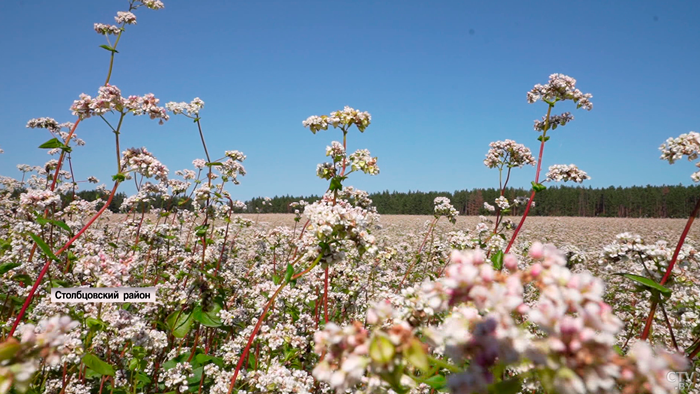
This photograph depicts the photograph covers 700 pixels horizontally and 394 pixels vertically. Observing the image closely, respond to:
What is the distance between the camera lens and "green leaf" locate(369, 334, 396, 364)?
38.5 inches

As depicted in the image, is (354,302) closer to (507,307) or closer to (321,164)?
(321,164)

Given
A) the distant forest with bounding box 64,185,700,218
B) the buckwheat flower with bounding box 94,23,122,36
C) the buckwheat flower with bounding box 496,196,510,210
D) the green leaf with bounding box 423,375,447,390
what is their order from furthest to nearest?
1. the distant forest with bounding box 64,185,700,218
2. the buckwheat flower with bounding box 496,196,510,210
3. the buckwheat flower with bounding box 94,23,122,36
4. the green leaf with bounding box 423,375,447,390

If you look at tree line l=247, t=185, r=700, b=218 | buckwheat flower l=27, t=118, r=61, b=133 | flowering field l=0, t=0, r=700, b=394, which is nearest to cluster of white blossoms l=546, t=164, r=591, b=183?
flowering field l=0, t=0, r=700, b=394

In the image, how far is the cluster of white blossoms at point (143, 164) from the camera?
4.15m

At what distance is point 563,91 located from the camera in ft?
15.3

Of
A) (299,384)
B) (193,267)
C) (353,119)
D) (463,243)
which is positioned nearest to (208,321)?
(193,267)

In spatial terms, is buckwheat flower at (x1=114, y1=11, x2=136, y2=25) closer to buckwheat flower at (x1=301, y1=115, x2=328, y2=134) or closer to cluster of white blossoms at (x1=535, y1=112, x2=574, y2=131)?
buckwheat flower at (x1=301, y1=115, x2=328, y2=134)

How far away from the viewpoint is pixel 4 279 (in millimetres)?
4566

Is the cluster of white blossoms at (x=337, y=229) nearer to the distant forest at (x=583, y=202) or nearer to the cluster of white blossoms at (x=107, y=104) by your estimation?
the cluster of white blossoms at (x=107, y=104)

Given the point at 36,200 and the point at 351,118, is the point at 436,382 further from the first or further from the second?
the point at 36,200

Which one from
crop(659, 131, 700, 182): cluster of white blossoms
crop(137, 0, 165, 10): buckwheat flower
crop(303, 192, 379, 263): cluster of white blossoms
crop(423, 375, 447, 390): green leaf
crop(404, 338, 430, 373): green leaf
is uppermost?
crop(137, 0, 165, 10): buckwheat flower

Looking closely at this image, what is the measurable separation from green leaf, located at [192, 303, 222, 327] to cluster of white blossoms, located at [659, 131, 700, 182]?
514cm

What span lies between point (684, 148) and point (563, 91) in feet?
7.17

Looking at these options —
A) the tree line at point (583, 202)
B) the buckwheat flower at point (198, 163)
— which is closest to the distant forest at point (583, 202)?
the tree line at point (583, 202)
